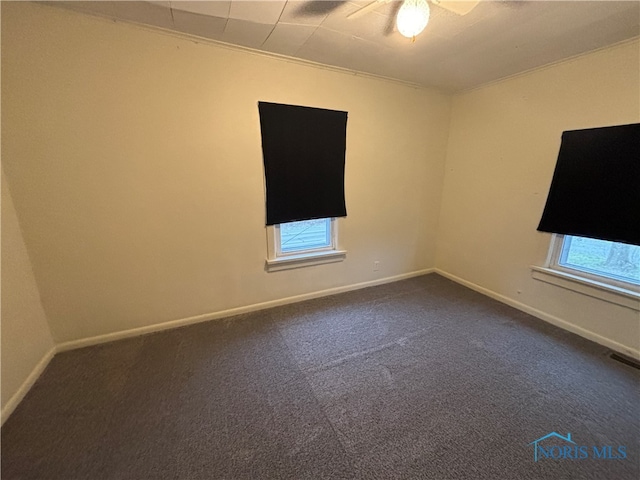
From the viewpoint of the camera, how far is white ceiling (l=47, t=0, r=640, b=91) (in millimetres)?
1537

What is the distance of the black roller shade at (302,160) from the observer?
7.59 feet

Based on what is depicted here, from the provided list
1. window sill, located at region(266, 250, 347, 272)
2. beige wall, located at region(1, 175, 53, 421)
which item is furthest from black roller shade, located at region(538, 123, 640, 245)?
beige wall, located at region(1, 175, 53, 421)

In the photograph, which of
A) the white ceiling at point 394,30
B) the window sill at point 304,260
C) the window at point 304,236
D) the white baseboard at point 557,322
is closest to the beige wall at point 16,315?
the white ceiling at point 394,30

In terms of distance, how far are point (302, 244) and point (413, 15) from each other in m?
2.06

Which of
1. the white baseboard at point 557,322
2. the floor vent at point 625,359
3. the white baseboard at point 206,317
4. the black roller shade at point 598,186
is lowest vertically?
the floor vent at point 625,359

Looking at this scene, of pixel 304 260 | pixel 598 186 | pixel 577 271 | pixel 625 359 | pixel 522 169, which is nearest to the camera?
pixel 625 359

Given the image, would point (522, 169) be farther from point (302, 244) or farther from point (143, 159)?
point (143, 159)

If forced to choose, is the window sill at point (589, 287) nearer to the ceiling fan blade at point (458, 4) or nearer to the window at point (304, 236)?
the window at point (304, 236)

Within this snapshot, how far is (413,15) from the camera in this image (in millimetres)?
1249

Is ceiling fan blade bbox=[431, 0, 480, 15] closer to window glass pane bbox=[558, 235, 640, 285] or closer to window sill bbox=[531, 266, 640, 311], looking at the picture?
window glass pane bbox=[558, 235, 640, 285]

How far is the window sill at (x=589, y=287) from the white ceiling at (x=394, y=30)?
1853 millimetres

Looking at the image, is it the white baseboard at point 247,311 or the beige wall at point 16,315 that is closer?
the beige wall at point 16,315

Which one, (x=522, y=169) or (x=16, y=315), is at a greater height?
(x=522, y=169)

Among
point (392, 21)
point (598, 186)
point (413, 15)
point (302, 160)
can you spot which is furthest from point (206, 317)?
point (598, 186)
